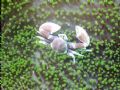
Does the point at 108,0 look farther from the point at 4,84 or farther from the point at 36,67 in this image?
the point at 4,84

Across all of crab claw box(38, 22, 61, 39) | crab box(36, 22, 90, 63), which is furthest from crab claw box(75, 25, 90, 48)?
crab claw box(38, 22, 61, 39)

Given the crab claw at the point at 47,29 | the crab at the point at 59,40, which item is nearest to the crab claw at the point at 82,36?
the crab at the point at 59,40

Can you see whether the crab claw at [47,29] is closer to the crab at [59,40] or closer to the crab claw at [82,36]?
the crab at [59,40]

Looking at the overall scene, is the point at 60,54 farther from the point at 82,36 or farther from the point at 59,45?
the point at 82,36

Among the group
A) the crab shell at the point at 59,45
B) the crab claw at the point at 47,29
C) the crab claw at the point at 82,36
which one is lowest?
the crab shell at the point at 59,45

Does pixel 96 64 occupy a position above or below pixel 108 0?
below

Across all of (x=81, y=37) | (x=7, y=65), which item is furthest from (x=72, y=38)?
(x=7, y=65)
